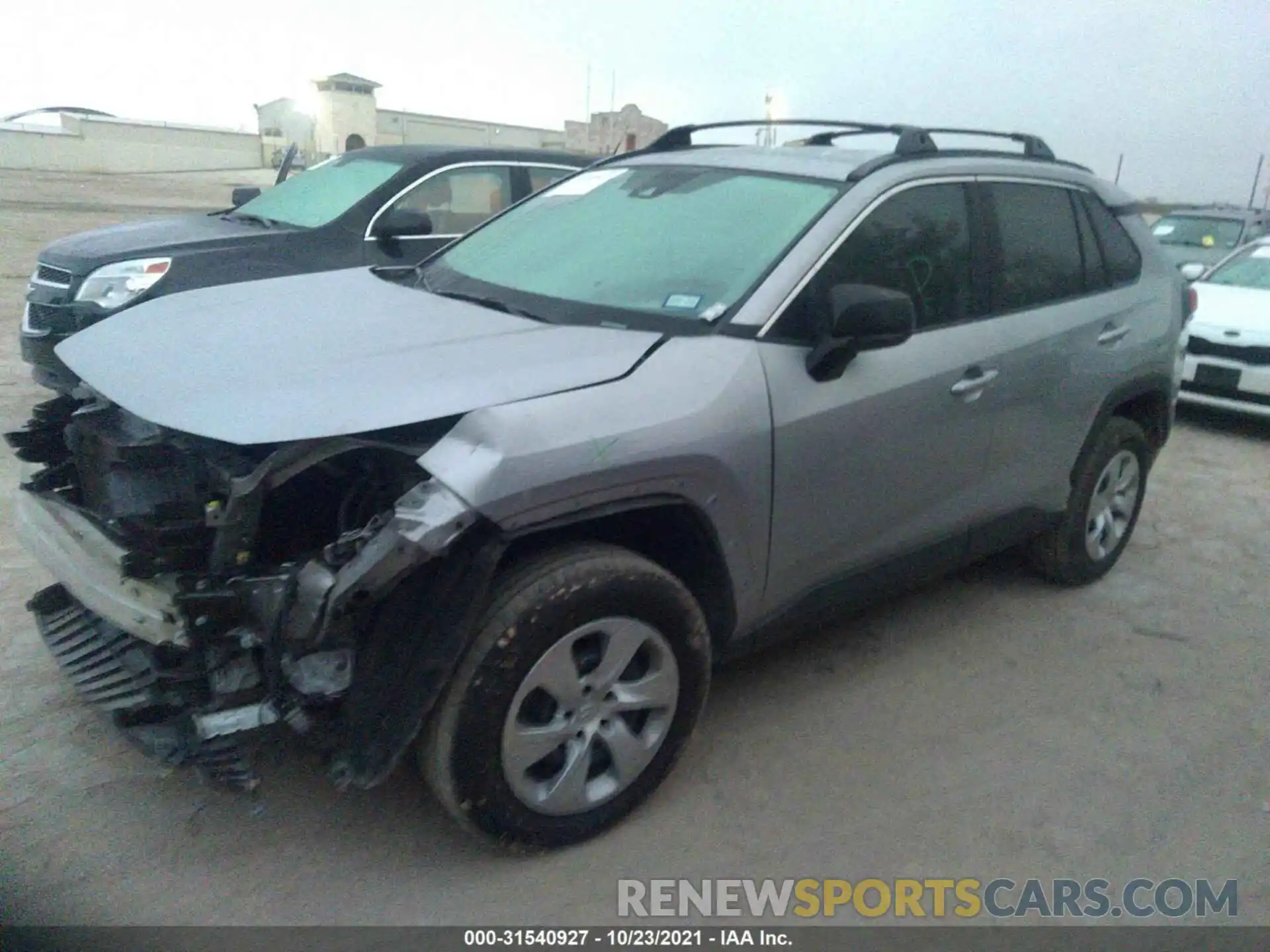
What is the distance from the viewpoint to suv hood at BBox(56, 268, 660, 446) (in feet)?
7.94

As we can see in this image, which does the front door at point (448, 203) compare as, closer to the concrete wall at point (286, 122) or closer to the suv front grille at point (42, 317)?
the suv front grille at point (42, 317)

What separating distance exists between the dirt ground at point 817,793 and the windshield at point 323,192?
119 inches

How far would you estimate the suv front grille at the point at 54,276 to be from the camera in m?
5.97

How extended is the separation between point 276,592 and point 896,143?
2.63 metres

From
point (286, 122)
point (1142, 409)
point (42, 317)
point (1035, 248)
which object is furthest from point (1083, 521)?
point (286, 122)

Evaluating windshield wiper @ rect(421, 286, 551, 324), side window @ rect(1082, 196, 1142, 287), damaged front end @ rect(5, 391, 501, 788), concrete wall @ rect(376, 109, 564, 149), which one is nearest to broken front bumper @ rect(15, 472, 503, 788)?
damaged front end @ rect(5, 391, 501, 788)

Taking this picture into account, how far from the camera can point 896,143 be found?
3625 mm

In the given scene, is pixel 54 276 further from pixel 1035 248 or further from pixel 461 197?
pixel 1035 248

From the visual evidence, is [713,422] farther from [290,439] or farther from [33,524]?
[33,524]

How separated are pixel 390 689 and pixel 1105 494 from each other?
3409 mm

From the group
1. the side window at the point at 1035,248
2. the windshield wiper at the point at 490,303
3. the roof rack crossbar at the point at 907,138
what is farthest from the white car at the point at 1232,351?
the windshield wiper at the point at 490,303

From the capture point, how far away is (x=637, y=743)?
2766mm

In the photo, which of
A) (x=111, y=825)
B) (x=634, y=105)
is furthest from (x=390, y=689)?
(x=634, y=105)
